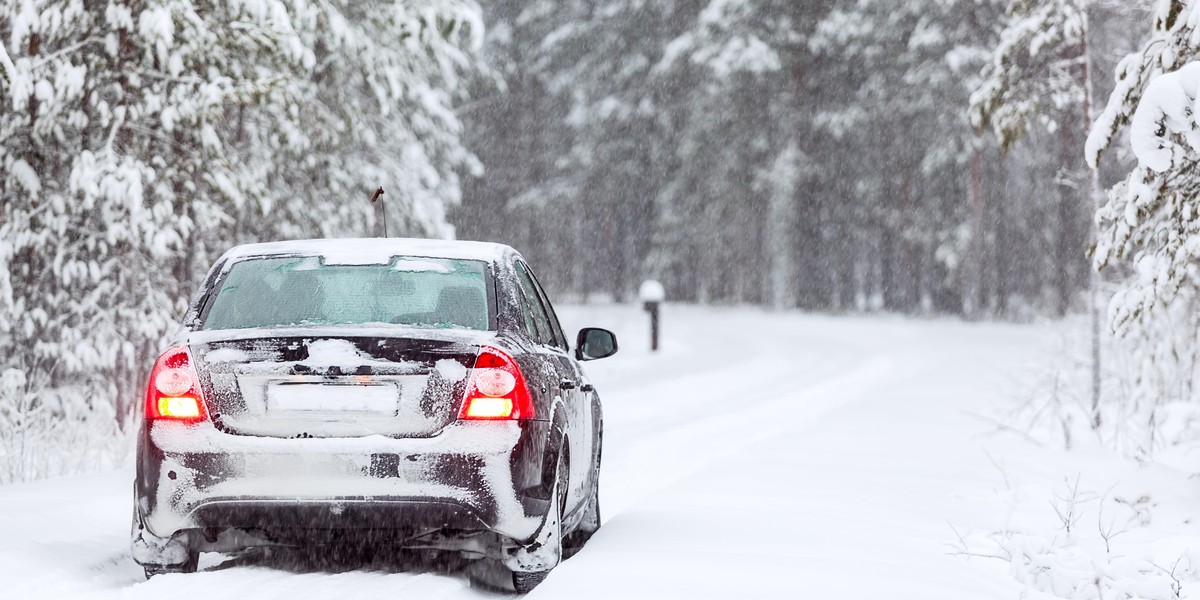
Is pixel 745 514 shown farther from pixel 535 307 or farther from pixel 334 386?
pixel 334 386

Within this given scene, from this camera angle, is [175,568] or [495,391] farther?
[175,568]

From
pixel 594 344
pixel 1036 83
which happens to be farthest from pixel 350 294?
pixel 1036 83

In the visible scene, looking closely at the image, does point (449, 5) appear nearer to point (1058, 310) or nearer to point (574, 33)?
point (1058, 310)

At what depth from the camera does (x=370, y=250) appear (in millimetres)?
5660

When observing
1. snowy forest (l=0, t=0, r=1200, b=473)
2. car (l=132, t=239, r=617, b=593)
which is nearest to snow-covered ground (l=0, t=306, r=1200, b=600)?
car (l=132, t=239, r=617, b=593)

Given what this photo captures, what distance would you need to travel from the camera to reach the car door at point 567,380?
18.9ft

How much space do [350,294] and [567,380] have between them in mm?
1087

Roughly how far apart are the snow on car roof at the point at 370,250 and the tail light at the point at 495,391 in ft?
2.37

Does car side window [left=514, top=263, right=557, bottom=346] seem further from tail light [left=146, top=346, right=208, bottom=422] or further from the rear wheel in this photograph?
tail light [left=146, top=346, right=208, bottom=422]

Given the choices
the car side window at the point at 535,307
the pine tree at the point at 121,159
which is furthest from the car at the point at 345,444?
the pine tree at the point at 121,159

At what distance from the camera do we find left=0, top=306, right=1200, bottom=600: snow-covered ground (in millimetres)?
5137

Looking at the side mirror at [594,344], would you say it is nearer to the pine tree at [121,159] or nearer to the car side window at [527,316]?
the car side window at [527,316]

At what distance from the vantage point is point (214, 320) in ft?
17.4

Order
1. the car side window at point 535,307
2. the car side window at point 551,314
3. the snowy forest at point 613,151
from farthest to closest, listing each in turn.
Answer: the snowy forest at point 613,151 < the car side window at point 551,314 < the car side window at point 535,307
